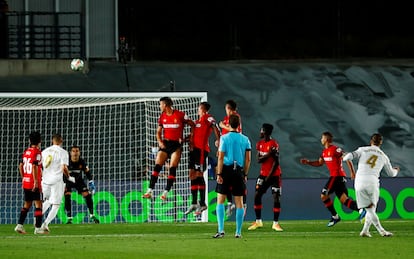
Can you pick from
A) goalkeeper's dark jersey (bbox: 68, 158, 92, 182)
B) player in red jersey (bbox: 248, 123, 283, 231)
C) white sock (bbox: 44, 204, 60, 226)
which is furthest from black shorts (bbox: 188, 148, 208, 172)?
goalkeeper's dark jersey (bbox: 68, 158, 92, 182)

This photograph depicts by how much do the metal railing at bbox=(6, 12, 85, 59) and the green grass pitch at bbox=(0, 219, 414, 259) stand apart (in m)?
13.8

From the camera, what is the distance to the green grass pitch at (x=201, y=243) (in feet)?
49.1

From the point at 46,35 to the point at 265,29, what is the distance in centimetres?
729

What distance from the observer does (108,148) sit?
97.0ft

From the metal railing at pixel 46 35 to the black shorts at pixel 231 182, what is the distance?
701 inches

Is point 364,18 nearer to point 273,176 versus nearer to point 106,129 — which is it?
point 106,129

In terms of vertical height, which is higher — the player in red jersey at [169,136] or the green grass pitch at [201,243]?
the player in red jersey at [169,136]

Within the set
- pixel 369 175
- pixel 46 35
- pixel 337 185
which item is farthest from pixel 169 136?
pixel 46 35

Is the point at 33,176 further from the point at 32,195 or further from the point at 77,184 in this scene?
the point at 77,184

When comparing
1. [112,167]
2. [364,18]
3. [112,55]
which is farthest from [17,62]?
[364,18]

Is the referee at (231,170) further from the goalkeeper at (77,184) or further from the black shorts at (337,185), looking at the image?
the goalkeeper at (77,184)

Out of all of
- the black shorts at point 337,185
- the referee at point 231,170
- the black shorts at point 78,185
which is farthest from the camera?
the black shorts at point 78,185

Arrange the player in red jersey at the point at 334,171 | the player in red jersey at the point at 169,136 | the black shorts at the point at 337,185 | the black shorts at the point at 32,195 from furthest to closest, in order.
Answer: the black shorts at the point at 337,185
the player in red jersey at the point at 334,171
the player in red jersey at the point at 169,136
the black shorts at the point at 32,195

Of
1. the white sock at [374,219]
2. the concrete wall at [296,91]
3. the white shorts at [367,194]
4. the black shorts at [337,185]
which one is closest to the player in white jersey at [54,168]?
the black shorts at [337,185]
